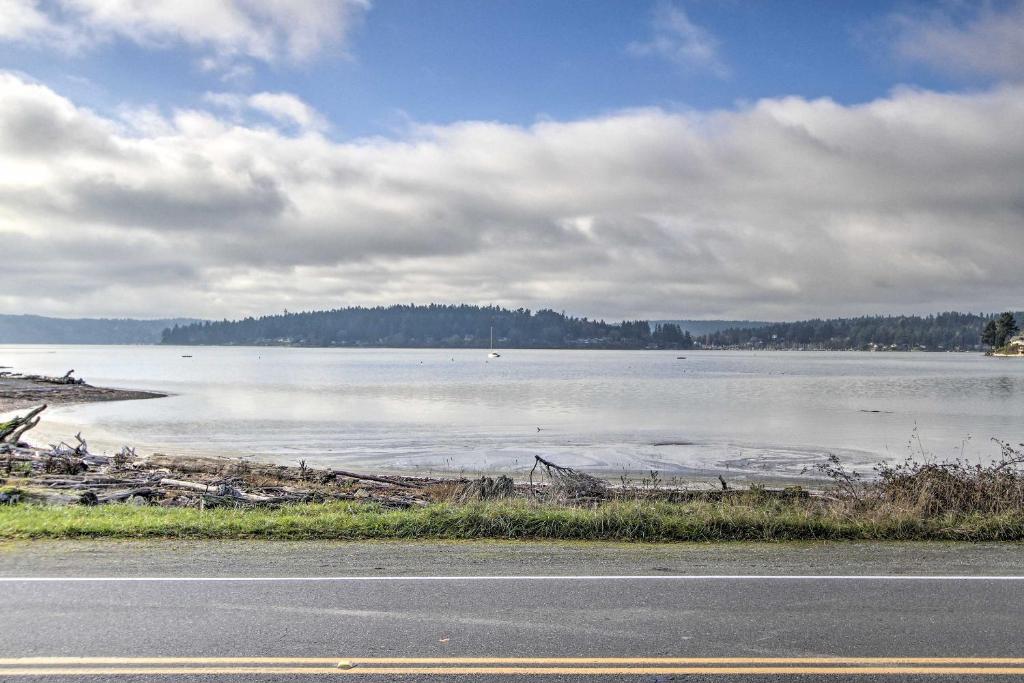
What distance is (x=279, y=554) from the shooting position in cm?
1139

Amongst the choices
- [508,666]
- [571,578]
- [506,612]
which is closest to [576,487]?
[571,578]

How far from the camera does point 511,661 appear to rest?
7.16 metres

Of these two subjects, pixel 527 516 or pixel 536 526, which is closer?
pixel 536 526

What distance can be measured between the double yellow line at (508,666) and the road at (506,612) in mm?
23

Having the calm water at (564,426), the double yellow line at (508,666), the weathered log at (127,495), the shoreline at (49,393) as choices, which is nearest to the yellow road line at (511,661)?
the double yellow line at (508,666)

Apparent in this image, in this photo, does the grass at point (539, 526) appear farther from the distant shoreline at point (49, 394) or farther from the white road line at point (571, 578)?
the distant shoreline at point (49, 394)

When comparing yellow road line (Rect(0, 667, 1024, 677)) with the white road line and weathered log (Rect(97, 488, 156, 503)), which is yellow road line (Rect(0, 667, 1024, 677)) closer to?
the white road line

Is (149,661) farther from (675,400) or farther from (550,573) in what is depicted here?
(675,400)

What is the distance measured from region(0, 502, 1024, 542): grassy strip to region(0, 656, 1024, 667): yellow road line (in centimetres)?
542

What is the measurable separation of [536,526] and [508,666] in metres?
6.01

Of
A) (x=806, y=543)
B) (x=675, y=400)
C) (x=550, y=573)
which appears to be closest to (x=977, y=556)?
(x=806, y=543)

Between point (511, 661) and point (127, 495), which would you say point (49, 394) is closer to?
point (127, 495)

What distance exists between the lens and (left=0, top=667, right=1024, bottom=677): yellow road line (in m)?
6.82

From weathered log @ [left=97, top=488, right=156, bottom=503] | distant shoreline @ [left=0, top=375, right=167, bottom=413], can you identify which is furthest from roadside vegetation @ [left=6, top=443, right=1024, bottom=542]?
distant shoreline @ [left=0, top=375, right=167, bottom=413]
